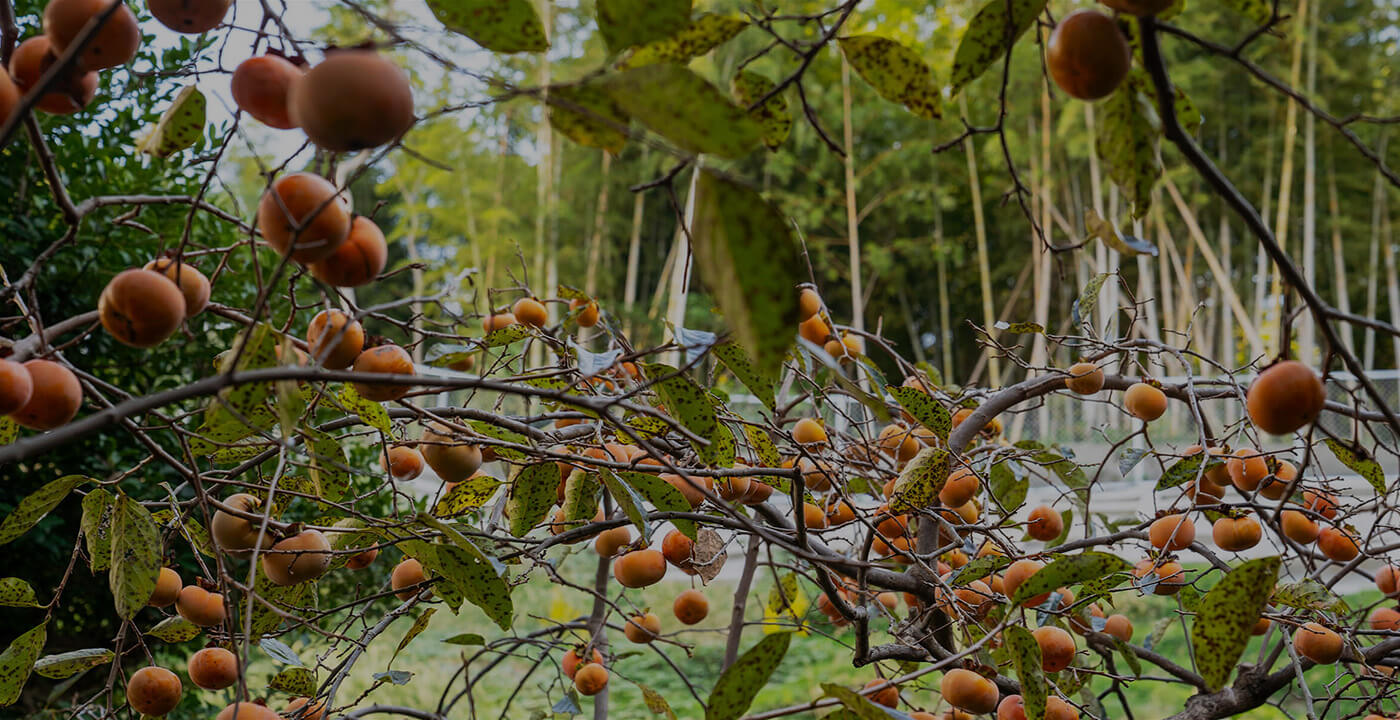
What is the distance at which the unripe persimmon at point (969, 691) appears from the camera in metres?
0.66

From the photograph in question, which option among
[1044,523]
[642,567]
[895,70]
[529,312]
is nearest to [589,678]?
[642,567]

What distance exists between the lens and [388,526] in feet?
1.67

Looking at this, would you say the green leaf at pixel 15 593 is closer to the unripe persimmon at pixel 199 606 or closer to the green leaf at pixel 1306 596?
the unripe persimmon at pixel 199 606

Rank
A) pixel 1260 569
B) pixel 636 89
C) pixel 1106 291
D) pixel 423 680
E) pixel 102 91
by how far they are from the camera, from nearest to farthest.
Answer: pixel 636 89
pixel 1260 569
pixel 102 91
pixel 423 680
pixel 1106 291

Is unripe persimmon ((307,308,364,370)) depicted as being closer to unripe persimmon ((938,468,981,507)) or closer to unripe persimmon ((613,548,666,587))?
unripe persimmon ((613,548,666,587))

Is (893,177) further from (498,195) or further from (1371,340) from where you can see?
(1371,340)

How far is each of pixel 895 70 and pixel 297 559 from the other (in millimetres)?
442

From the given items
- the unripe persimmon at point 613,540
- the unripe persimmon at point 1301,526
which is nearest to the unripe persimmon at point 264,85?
the unripe persimmon at point 613,540

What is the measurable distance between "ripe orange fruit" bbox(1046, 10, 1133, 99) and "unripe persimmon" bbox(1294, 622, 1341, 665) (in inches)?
23.8

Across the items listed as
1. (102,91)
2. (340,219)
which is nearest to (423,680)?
(102,91)

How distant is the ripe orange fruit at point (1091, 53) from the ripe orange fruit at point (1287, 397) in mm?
146

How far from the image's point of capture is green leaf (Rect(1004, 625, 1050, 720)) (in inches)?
18.9

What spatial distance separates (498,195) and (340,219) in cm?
608

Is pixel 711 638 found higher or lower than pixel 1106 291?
lower
